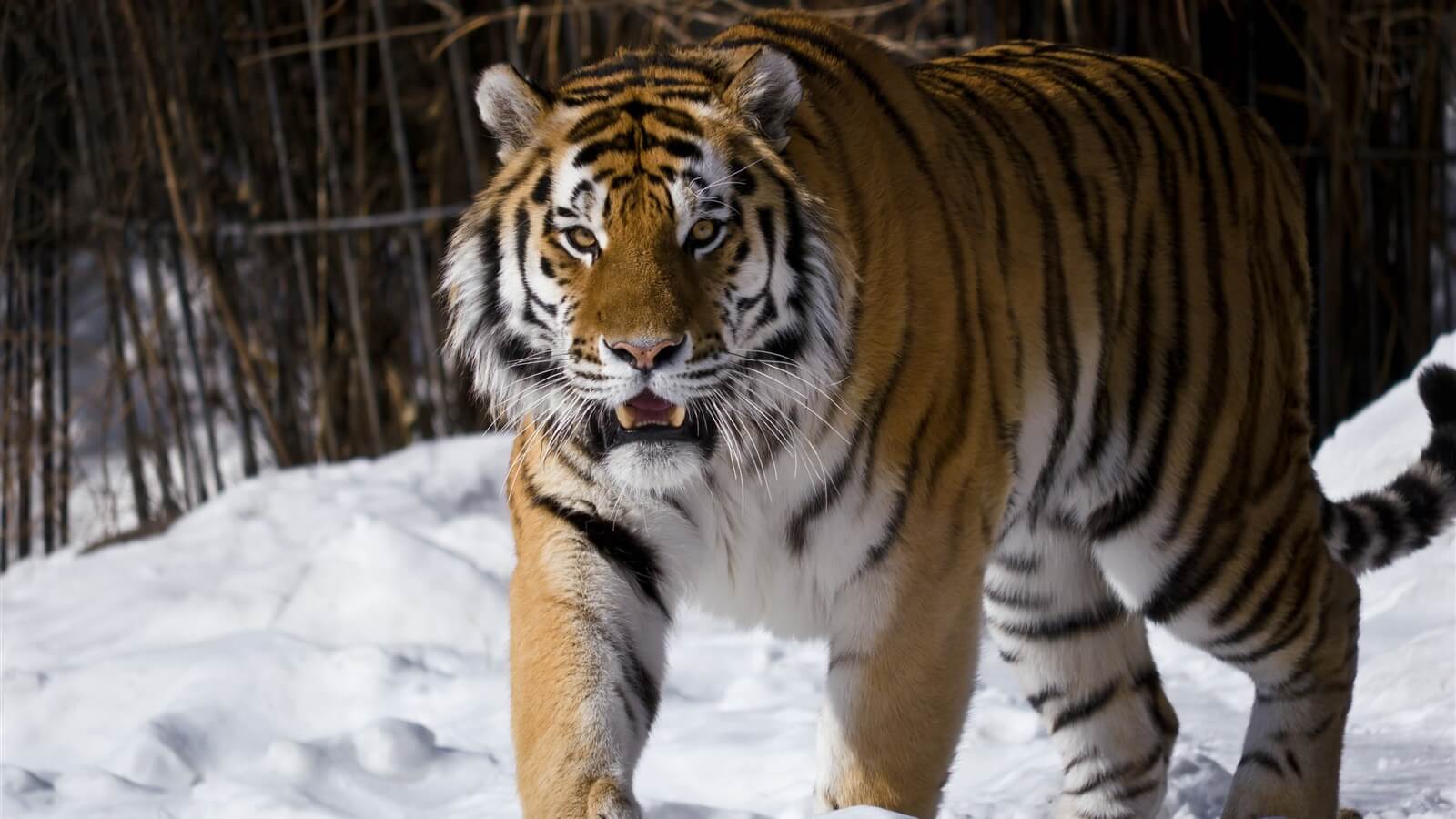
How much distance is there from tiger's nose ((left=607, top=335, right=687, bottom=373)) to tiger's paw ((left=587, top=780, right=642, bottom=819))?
0.44m

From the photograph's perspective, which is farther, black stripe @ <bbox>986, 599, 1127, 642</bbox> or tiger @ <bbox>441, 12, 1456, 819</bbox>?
black stripe @ <bbox>986, 599, 1127, 642</bbox>

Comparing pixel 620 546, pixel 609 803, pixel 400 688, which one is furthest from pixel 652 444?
pixel 400 688

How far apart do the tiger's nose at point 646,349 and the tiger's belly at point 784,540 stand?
0.76 ft

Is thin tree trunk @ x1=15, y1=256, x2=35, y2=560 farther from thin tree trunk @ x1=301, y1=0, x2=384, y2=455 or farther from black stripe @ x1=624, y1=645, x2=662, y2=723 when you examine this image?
black stripe @ x1=624, y1=645, x2=662, y2=723

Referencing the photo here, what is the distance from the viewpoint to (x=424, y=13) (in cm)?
496

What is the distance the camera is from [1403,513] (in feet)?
8.19

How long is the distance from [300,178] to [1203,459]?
347 centimetres

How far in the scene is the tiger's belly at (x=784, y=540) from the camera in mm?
1850

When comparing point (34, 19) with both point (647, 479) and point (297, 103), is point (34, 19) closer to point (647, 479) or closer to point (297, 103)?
point (297, 103)

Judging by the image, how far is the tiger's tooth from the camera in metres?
1.77

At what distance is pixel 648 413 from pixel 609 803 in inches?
16.8

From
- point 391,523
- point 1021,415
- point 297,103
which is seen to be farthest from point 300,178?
point 1021,415

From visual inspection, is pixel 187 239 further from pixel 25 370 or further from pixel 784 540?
pixel 784 540

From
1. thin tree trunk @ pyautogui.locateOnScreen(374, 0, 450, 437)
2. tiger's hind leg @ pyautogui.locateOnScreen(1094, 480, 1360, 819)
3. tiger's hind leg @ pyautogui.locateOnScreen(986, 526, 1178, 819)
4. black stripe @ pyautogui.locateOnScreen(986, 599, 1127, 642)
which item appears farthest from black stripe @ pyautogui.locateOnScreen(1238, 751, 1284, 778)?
thin tree trunk @ pyautogui.locateOnScreen(374, 0, 450, 437)
